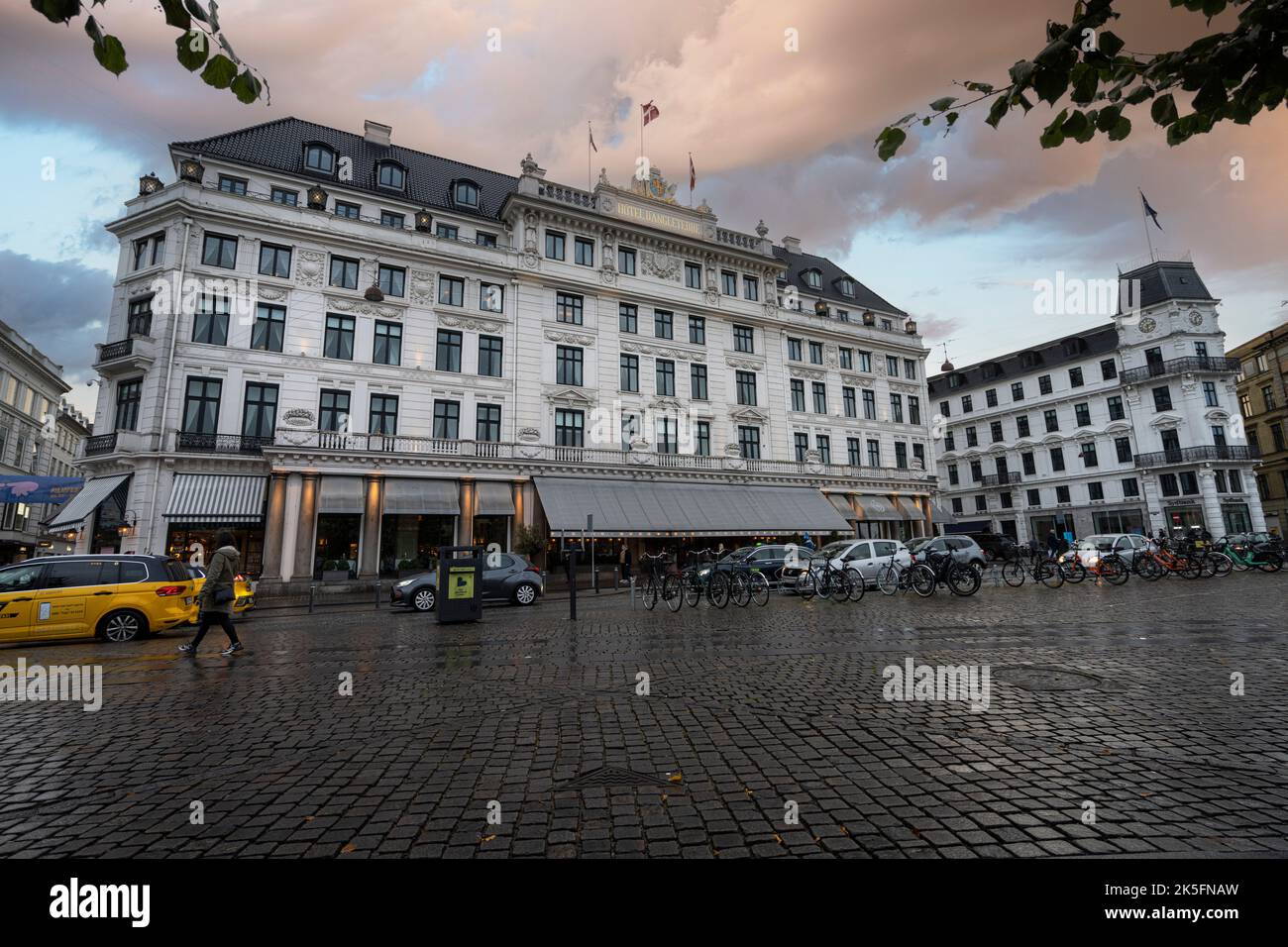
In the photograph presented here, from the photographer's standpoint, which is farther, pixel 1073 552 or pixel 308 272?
pixel 308 272

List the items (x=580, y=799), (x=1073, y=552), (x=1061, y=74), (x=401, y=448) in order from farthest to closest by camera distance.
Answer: (x=401, y=448) < (x=1073, y=552) < (x=580, y=799) < (x=1061, y=74)

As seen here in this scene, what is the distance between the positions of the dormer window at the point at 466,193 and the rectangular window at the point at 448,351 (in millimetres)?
8598

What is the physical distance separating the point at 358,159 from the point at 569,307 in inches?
527

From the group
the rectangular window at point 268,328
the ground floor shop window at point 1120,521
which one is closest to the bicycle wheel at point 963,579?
the rectangular window at point 268,328

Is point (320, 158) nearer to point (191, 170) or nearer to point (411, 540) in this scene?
point (191, 170)

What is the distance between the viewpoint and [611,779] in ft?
12.1

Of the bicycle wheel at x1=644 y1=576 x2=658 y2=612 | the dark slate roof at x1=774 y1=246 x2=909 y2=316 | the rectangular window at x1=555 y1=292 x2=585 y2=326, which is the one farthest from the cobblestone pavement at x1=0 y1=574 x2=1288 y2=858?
the dark slate roof at x1=774 y1=246 x2=909 y2=316

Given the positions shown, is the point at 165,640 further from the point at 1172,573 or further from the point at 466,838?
the point at 1172,573

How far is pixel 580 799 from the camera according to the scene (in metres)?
3.35

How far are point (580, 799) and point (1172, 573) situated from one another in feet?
82.5

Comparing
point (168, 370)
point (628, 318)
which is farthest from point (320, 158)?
point (628, 318)

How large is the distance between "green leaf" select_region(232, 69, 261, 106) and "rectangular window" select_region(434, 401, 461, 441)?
2561 centimetres

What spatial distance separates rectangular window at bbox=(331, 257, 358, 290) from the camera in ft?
89.2
